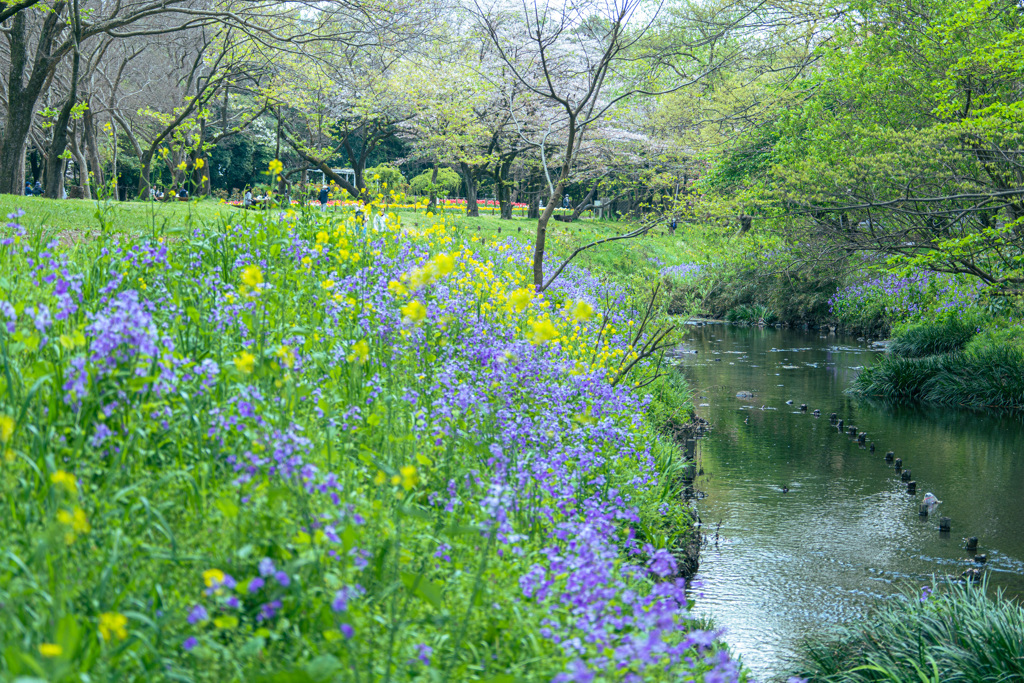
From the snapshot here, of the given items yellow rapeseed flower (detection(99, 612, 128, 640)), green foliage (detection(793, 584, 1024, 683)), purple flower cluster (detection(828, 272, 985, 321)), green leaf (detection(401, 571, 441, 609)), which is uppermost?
purple flower cluster (detection(828, 272, 985, 321))

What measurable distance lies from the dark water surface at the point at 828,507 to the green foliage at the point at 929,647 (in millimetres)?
456

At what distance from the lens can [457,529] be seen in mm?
2893

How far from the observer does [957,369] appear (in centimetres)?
1445

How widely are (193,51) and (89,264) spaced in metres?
22.7

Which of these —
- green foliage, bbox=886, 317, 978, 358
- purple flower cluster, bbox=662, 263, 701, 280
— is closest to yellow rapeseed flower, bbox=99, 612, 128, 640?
green foliage, bbox=886, 317, 978, 358

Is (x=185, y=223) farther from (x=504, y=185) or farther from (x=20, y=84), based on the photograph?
(x=504, y=185)

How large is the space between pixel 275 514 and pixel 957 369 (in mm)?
14823

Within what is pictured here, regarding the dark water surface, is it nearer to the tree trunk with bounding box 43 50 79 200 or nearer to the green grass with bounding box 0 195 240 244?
the green grass with bounding box 0 195 240 244

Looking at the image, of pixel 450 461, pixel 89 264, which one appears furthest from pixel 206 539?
pixel 89 264

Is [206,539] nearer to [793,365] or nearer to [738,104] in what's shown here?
[793,365]

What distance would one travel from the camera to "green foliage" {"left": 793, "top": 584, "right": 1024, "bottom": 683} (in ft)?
14.7

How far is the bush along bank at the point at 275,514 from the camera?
2.32 m

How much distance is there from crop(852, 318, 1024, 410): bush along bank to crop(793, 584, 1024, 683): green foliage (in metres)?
9.79

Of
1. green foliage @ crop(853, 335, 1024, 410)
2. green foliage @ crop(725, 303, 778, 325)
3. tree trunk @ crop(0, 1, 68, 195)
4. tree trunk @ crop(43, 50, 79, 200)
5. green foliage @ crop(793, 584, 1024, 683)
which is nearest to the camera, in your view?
green foliage @ crop(793, 584, 1024, 683)
